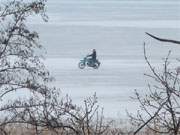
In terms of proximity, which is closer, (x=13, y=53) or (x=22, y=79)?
(x=13, y=53)

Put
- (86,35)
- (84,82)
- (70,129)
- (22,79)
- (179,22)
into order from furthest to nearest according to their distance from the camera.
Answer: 1. (179,22)
2. (86,35)
3. (84,82)
4. (22,79)
5. (70,129)

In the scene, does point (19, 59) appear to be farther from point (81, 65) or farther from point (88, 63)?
point (81, 65)

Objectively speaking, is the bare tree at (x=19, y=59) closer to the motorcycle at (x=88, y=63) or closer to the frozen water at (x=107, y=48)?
the frozen water at (x=107, y=48)

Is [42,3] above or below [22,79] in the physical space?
above

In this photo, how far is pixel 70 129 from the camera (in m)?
3.21

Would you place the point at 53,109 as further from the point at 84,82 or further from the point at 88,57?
the point at 88,57

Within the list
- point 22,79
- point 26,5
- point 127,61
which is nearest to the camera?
point 26,5

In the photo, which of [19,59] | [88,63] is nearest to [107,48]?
[88,63]

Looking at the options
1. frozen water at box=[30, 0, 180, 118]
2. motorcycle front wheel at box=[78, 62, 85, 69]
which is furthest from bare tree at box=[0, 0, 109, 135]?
motorcycle front wheel at box=[78, 62, 85, 69]

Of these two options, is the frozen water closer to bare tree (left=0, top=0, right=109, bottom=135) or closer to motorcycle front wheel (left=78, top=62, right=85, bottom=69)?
motorcycle front wheel (left=78, top=62, right=85, bottom=69)

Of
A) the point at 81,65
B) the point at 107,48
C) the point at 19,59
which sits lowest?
the point at 81,65

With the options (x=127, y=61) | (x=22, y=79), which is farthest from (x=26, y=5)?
(x=127, y=61)

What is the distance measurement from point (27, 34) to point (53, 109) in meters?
1.94

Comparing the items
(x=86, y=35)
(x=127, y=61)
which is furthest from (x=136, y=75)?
(x=86, y=35)
